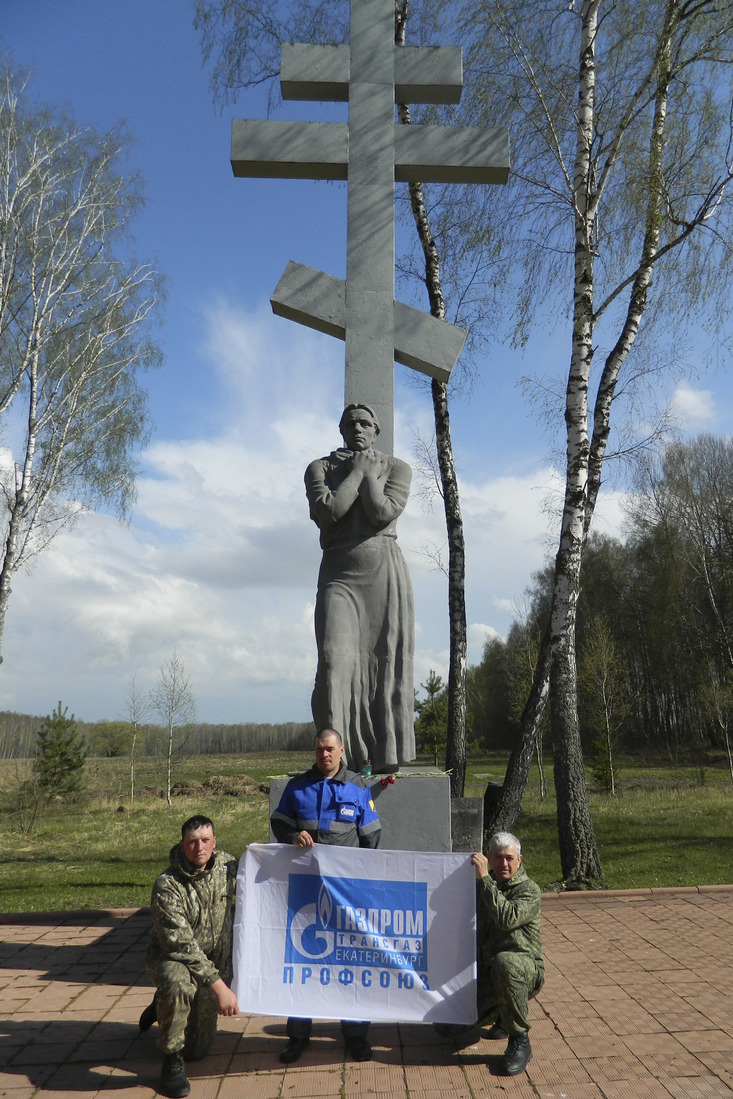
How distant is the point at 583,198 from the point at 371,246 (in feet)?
13.9

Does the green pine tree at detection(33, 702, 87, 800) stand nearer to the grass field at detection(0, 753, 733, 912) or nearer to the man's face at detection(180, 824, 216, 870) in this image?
the grass field at detection(0, 753, 733, 912)

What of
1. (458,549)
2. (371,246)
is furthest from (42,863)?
(371,246)

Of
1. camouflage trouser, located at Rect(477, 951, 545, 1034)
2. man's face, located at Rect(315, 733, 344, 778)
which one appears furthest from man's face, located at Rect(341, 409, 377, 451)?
camouflage trouser, located at Rect(477, 951, 545, 1034)

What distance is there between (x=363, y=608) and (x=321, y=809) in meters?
1.61

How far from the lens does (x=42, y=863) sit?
40.9 feet

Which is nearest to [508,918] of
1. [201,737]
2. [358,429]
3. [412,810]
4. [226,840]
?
[412,810]

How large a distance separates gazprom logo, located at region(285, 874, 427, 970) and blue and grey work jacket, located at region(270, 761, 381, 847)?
203mm

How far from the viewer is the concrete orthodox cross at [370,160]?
19.4 ft

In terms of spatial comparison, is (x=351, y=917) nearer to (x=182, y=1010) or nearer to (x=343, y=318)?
(x=182, y=1010)

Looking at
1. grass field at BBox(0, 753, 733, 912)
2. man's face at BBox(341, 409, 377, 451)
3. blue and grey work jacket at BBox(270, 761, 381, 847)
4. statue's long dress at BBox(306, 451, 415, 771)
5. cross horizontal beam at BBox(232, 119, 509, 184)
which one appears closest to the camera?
blue and grey work jacket at BBox(270, 761, 381, 847)

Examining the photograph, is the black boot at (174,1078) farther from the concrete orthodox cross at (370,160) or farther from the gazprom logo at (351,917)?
the concrete orthodox cross at (370,160)

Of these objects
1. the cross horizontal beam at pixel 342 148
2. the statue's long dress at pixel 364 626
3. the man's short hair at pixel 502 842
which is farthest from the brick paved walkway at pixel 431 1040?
the cross horizontal beam at pixel 342 148

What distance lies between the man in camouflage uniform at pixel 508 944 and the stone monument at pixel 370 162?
10.3 ft

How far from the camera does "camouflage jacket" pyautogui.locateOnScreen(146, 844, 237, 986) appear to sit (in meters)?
3.55
